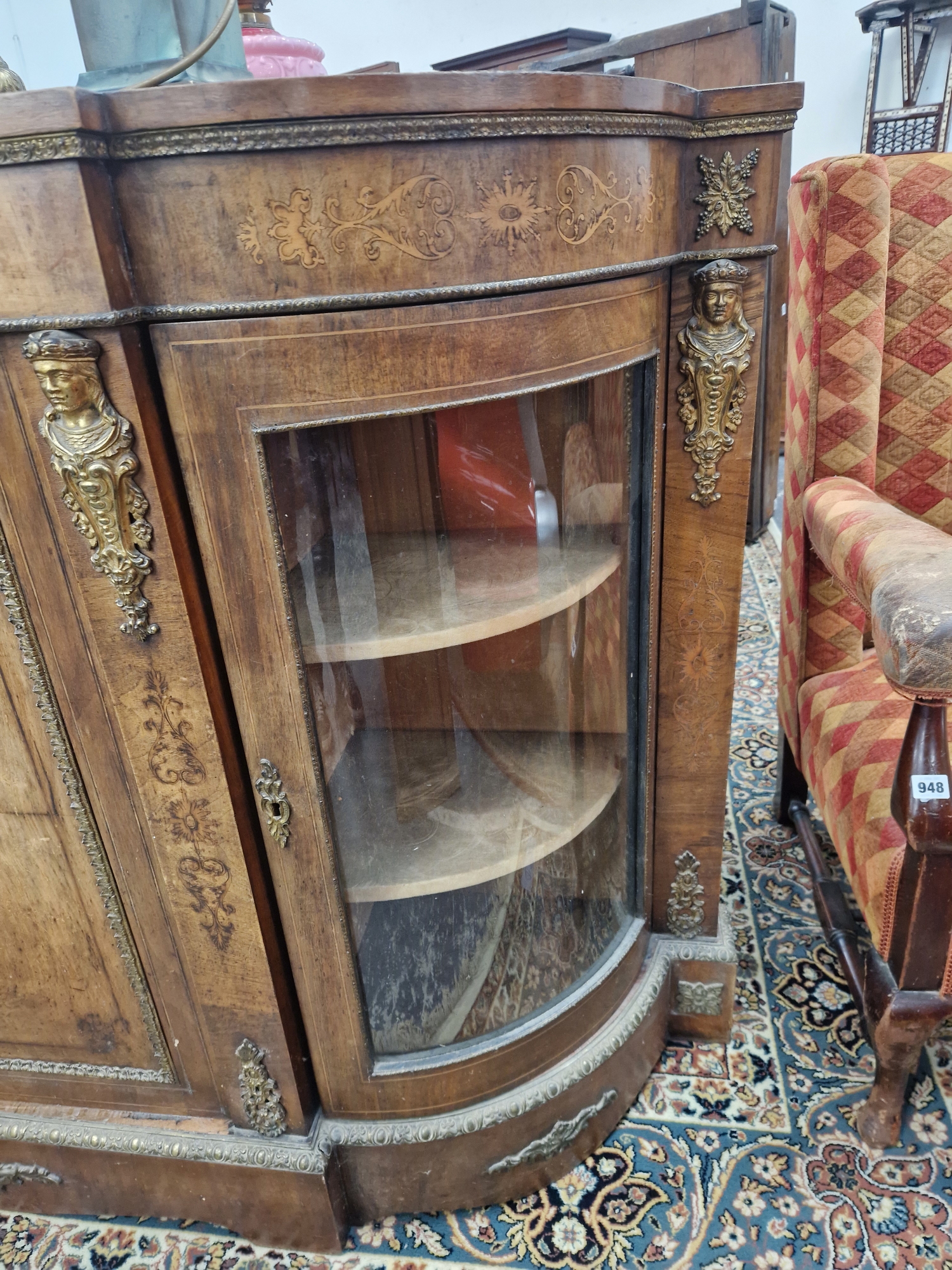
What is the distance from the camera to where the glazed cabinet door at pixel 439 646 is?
51 centimetres

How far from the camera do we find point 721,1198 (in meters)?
0.76

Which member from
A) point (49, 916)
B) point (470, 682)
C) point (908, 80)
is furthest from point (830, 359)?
point (908, 80)

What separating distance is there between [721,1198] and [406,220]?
2.73 feet

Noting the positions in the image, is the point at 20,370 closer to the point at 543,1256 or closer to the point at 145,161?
Result: the point at 145,161

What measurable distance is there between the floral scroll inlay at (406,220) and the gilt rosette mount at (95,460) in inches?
6.1

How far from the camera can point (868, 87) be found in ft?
8.08

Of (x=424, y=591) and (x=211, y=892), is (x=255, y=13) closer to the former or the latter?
(x=424, y=591)

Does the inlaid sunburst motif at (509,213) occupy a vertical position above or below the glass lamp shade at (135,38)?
below

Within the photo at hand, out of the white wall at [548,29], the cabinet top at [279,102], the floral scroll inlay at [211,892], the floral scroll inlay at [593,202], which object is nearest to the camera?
the cabinet top at [279,102]

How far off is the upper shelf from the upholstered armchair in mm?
233

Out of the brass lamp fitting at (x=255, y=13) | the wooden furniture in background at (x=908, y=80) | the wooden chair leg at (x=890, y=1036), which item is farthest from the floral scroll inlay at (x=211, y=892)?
the wooden furniture in background at (x=908, y=80)

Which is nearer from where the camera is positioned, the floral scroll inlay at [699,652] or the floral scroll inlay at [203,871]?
the floral scroll inlay at [203,871]

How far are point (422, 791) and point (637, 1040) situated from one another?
36 cm

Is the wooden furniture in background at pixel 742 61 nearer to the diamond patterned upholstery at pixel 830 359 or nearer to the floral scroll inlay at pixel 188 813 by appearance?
the diamond patterned upholstery at pixel 830 359
